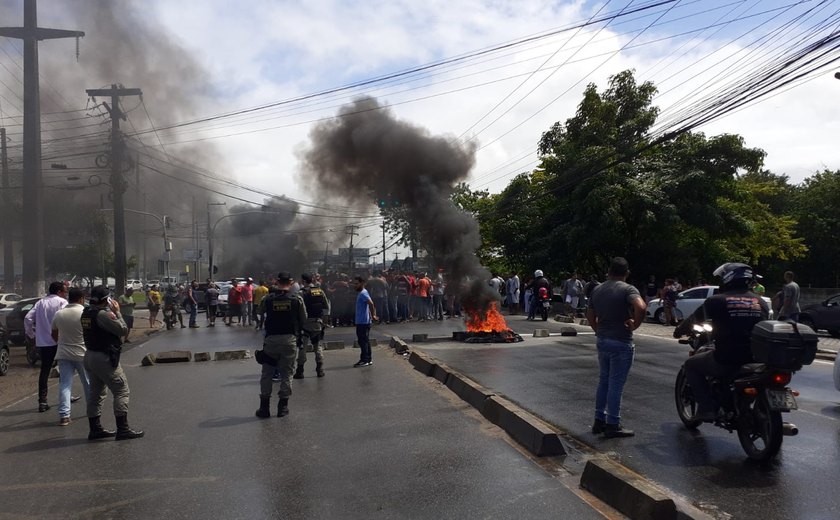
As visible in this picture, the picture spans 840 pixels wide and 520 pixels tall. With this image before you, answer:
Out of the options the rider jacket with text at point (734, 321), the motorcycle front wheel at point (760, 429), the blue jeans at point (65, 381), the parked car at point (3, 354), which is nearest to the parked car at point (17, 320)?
the parked car at point (3, 354)

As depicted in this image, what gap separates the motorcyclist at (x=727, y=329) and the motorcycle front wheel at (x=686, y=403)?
0.45m

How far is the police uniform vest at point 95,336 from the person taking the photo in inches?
279

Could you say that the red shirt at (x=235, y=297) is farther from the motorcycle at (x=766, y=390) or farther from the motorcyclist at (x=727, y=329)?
the motorcycle at (x=766, y=390)

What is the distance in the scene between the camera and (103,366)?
23.1ft

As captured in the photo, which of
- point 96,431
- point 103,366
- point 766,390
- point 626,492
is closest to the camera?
point 626,492

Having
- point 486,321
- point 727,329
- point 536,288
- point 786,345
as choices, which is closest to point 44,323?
point 727,329

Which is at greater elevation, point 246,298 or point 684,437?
point 246,298

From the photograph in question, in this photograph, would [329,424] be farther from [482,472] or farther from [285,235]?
[285,235]

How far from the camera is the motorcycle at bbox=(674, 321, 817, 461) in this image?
5.27 metres

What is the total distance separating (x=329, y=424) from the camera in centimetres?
765

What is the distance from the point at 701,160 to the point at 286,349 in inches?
913

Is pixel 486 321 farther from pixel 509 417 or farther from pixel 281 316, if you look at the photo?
pixel 509 417

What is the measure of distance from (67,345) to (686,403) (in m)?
6.66

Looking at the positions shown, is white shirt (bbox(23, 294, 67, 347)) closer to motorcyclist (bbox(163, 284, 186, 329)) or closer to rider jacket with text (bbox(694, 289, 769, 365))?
rider jacket with text (bbox(694, 289, 769, 365))
